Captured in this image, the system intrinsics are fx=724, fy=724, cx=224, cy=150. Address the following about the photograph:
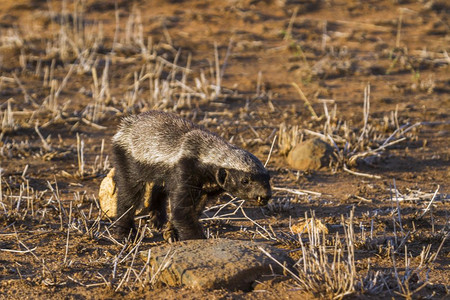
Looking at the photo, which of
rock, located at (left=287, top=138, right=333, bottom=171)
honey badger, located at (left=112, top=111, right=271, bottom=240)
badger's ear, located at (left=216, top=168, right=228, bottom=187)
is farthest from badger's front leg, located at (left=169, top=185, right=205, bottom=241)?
rock, located at (left=287, top=138, right=333, bottom=171)

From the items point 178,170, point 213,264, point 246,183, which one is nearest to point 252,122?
point 178,170

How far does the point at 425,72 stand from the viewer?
12.2 meters

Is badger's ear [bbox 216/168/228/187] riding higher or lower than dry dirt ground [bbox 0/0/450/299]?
higher

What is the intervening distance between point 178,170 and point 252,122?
414cm

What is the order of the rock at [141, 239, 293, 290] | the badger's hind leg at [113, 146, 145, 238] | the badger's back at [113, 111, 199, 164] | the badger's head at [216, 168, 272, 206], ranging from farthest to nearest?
the badger's hind leg at [113, 146, 145, 238] → the badger's back at [113, 111, 199, 164] → the badger's head at [216, 168, 272, 206] → the rock at [141, 239, 293, 290]

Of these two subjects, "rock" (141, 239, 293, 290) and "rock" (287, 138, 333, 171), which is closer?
"rock" (141, 239, 293, 290)

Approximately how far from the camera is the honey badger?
19.3 ft

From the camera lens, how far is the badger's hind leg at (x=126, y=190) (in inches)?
258

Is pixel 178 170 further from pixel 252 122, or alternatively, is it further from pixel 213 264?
pixel 252 122

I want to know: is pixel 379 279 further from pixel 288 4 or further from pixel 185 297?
pixel 288 4

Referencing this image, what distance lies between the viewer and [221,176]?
19.5ft

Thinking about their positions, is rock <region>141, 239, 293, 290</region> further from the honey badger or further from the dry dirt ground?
the honey badger

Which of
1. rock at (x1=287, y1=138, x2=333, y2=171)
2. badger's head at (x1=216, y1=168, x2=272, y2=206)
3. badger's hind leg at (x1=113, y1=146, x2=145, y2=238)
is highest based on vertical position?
badger's head at (x1=216, y1=168, x2=272, y2=206)

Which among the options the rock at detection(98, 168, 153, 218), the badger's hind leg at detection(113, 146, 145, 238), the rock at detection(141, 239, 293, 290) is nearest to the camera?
the rock at detection(141, 239, 293, 290)
